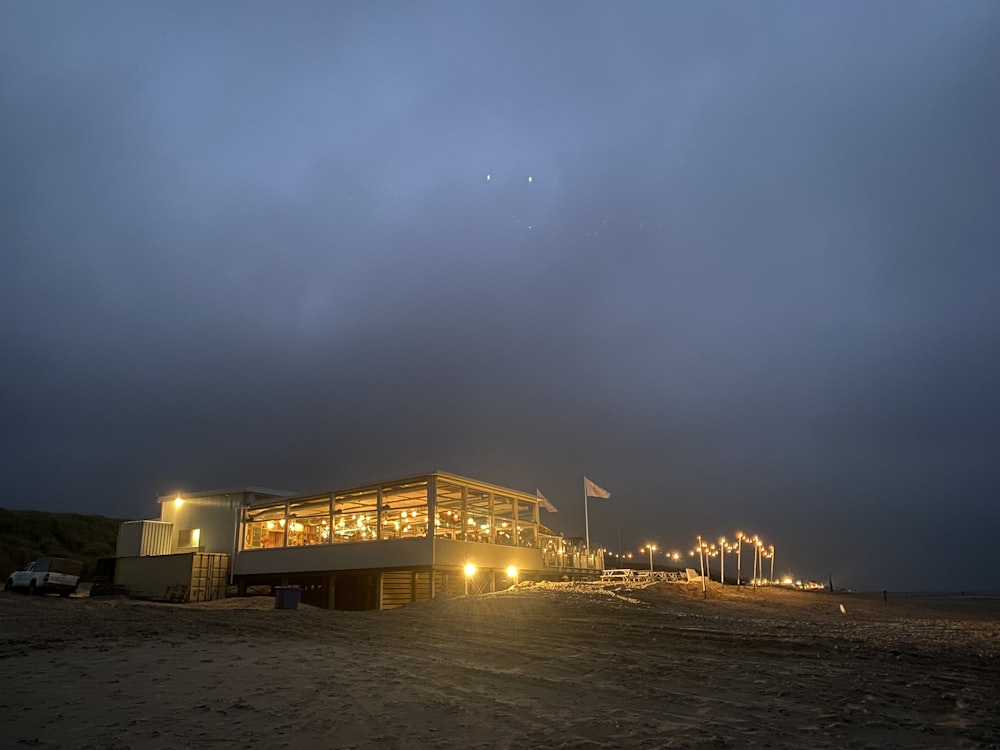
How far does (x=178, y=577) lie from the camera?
29.4 m

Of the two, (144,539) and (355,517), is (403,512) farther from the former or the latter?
(144,539)

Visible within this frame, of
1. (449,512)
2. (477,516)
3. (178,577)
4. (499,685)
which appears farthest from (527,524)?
Result: (499,685)

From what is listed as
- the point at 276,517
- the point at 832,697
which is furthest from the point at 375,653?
the point at 276,517

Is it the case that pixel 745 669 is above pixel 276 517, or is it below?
below

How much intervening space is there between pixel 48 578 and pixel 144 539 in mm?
6274

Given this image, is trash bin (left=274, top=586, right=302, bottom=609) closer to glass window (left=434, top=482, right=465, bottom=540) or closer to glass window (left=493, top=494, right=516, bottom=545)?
glass window (left=434, top=482, right=465, bottom=540)

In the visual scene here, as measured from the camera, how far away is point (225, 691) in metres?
8.41

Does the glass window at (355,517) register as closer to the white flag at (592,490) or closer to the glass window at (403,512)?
the glass window at (403,512)

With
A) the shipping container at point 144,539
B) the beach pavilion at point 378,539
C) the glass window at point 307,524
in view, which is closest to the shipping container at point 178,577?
the beach pavilion at point 378,539

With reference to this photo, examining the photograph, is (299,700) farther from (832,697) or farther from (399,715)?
(832,697)

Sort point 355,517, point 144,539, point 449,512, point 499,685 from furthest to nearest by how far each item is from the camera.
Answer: point 144,539, point 355,517, point 449,512, point 499,685

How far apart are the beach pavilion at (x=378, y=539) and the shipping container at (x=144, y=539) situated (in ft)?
0.71

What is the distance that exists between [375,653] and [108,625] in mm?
7271

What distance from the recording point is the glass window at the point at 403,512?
93.5 feet
